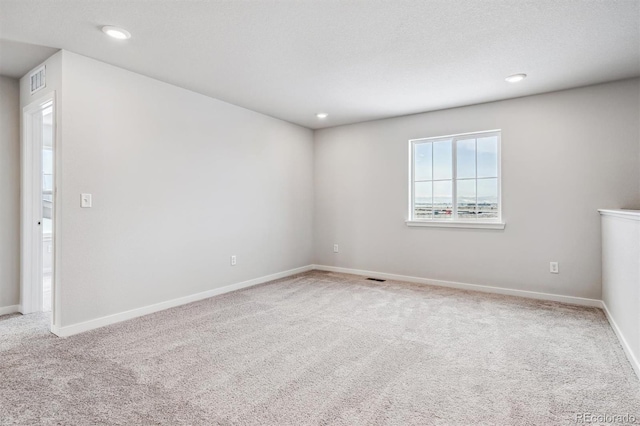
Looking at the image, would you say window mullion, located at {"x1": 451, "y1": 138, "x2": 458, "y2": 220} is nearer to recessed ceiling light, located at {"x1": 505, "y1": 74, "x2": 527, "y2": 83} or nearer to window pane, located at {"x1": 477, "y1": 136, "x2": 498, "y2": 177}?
window pane, located at {"x1": 477, "y1": 136, "x2": 498, "y2": 177}

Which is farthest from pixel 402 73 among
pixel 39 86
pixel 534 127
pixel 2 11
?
pixel 39 86

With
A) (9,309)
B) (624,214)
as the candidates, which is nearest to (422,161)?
(624,214)

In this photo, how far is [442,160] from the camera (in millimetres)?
4641

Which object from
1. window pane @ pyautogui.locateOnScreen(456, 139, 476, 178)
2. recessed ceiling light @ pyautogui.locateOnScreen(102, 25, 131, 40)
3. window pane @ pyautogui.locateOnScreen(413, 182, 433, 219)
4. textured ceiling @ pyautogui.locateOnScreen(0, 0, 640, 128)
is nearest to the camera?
textured ceiling @ pyautogui.locateOnScreen(0, 0, 640, 128)

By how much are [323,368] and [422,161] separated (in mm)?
3448

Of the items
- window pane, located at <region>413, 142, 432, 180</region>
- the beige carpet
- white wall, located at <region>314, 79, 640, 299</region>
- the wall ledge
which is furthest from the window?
the beige carpet

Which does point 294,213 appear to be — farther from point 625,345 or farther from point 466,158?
point 625,345

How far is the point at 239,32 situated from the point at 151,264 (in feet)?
7.83

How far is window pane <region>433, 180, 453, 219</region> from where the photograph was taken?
180 inches

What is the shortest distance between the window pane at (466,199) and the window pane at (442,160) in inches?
8.9

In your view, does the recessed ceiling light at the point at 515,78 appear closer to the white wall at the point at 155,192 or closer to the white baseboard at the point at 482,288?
the white baseboard at the point at 482,288

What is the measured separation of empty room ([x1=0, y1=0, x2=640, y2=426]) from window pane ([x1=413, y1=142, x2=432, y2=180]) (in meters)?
0.04

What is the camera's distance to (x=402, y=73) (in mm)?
3271

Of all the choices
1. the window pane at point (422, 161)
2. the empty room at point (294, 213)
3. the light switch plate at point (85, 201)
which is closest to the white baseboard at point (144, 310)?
the empty room at point (294, 213)
